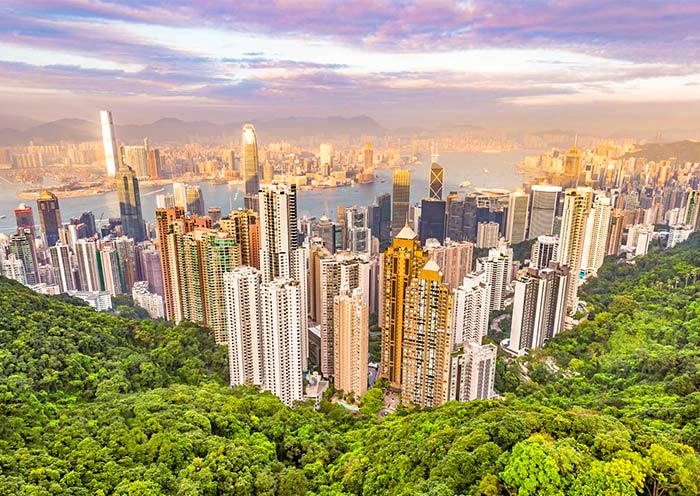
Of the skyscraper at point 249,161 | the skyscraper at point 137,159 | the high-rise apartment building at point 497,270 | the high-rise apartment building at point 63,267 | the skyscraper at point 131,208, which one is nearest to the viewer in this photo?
the high-rise apartment building at point 497,270

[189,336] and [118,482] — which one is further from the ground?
[118,482]

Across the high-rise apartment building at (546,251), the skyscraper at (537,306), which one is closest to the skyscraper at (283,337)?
the skyscraper at (537,306)

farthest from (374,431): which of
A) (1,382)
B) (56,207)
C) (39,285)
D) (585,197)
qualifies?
(56,207)

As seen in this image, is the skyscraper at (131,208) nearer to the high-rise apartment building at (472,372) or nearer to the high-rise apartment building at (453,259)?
the high-rise apartment building at (453,259)

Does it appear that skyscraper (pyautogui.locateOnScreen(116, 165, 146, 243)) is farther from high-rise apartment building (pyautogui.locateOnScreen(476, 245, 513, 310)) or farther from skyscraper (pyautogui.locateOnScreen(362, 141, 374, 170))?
high-rise apartment building (pyautogui.locateOnScreen(476, 245, 513, 310))

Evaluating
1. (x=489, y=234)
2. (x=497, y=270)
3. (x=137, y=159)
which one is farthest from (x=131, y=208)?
(x=489, y=234)

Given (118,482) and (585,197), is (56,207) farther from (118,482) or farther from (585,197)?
(585,197)
